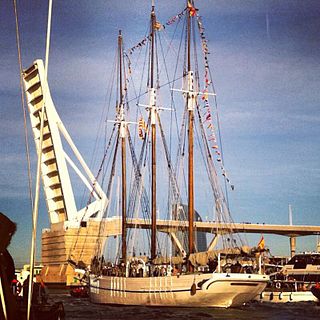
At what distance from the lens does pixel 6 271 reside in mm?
8227

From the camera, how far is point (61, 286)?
89.3 metres

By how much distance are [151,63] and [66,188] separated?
53942mm

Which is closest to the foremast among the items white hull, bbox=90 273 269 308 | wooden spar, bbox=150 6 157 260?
white hull, bbox=90 273 269 308

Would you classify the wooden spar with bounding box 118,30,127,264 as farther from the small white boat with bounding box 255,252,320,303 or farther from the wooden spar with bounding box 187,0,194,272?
the small white boat with bounding box 255,252,320,303

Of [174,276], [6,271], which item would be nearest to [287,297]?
[174,276]

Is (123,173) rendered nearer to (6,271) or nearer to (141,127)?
(141,127)

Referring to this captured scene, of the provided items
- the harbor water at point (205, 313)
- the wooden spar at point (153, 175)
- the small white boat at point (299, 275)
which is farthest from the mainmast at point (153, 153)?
the small white boat at point (299, 275)

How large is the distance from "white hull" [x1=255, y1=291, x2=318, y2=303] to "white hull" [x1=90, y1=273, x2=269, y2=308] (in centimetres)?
812

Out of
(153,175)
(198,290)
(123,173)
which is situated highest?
(123,173)

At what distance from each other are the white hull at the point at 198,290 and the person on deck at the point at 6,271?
28708 millimetres

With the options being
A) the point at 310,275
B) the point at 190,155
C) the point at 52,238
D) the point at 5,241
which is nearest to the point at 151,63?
the point at 190,155

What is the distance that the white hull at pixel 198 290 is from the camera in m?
36.5

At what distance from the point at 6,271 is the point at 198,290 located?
1155 inches

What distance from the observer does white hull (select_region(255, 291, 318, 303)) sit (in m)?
46.5
